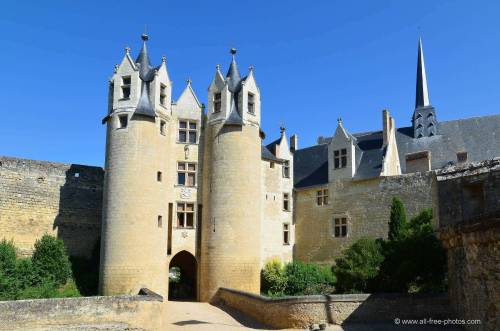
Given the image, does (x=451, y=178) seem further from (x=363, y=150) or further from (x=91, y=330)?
(x=363, y=150)

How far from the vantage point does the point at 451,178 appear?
44.6 feet

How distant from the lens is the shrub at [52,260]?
877 inches

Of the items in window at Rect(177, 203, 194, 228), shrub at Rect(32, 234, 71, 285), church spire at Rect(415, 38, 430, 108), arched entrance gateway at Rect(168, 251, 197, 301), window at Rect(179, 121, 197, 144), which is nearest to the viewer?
shrub at Rect(32, 234, 71, 285)

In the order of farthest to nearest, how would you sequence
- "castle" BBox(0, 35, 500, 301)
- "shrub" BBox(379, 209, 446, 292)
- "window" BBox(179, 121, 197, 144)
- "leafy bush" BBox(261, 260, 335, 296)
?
"window" BBox(179, 121, 197, 144), "leafy bush" BBox(261, 260, 335, 296), "castle" BBox(0, 35, 500, 301), "shrub" BBox(379, 209, 446, 292)

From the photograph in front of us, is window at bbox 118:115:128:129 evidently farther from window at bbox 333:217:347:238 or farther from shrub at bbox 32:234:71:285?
window at bbox 333:217:347:238

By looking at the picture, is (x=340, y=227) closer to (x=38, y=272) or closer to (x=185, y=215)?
(x=185, y=215)

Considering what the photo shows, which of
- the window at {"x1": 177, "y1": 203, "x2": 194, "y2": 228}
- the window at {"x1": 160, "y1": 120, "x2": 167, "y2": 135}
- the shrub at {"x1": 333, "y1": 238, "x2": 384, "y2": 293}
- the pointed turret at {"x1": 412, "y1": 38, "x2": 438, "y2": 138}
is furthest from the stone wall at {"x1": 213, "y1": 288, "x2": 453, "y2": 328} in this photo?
the pointed turret at {"x1": 412, "y1": 38, "x2": 438, "y2": 138}

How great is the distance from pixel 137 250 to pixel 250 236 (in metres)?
4.98

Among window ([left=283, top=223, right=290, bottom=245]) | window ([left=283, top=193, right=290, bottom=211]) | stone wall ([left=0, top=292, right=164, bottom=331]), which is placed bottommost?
stone wall ([left=0, top=292, right=164, bottom=331])

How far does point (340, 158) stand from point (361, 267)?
10078 mm

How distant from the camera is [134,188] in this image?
71.2ft

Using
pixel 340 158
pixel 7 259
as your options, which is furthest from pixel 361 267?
pixel 7 259

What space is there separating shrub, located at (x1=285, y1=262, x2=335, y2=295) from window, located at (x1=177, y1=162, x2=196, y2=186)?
609cm

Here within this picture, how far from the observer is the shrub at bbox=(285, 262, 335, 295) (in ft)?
77.2
